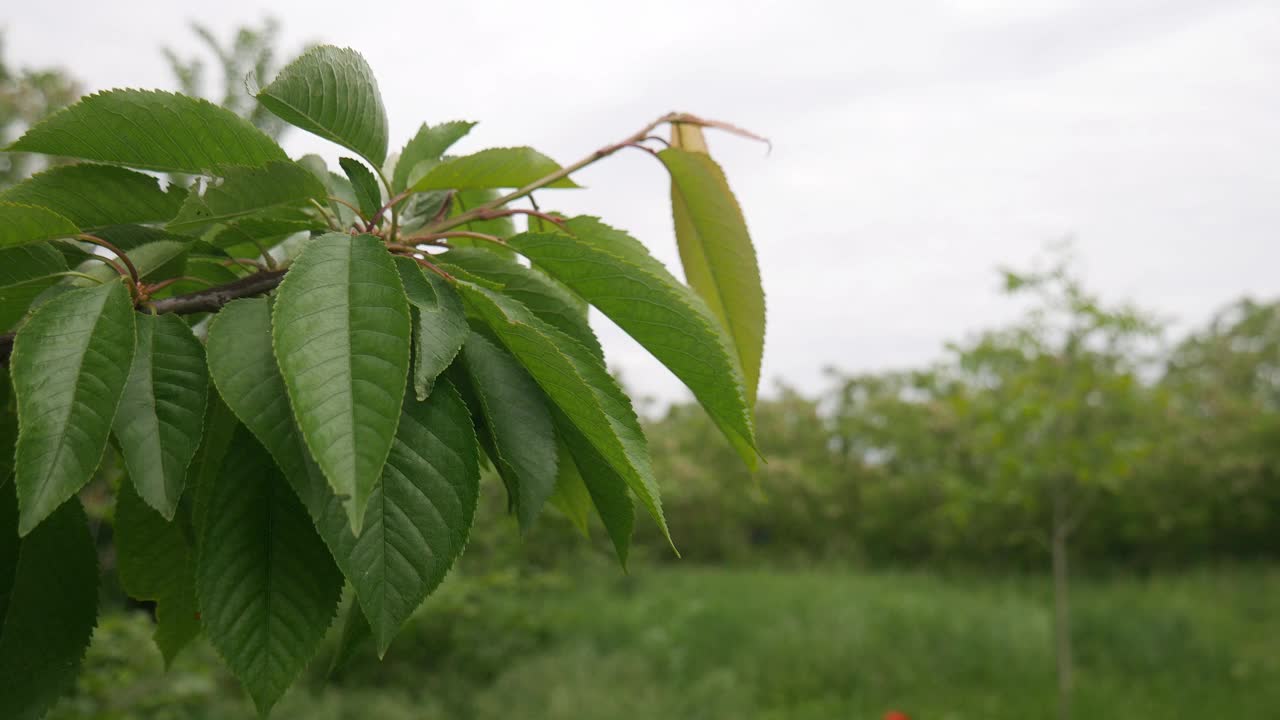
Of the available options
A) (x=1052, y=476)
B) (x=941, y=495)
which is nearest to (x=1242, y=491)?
(x=941, y=495)

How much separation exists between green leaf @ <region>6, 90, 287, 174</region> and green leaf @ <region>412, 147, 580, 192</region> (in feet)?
0.34

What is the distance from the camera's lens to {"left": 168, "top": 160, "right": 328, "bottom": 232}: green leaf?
58 cm

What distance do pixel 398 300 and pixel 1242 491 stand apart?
1050 centimetres

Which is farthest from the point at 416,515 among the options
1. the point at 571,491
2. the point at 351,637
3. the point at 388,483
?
the point at 571,491

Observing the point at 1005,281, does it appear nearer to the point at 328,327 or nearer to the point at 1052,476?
the point at 1052,476

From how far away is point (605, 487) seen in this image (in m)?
0.66

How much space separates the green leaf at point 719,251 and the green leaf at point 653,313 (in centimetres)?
13

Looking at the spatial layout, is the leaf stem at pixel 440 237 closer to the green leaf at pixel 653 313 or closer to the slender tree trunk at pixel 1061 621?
the green leaf at pixel 653 313

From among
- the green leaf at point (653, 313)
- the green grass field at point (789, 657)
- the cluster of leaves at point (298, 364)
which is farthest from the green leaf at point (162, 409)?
the green grass field at point (789, 657)

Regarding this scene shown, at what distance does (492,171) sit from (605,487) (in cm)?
24

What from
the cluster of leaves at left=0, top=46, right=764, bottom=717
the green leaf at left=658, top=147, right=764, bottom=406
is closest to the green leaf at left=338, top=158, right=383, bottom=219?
the cluster of leaves at left=0, top=46, right=764, bottom=717

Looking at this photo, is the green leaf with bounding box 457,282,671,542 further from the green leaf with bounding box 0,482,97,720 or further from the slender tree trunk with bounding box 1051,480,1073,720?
the slender tree trunk with bounding box 1051,480,1073,720

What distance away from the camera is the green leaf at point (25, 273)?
0.61m

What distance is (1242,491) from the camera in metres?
9.15
